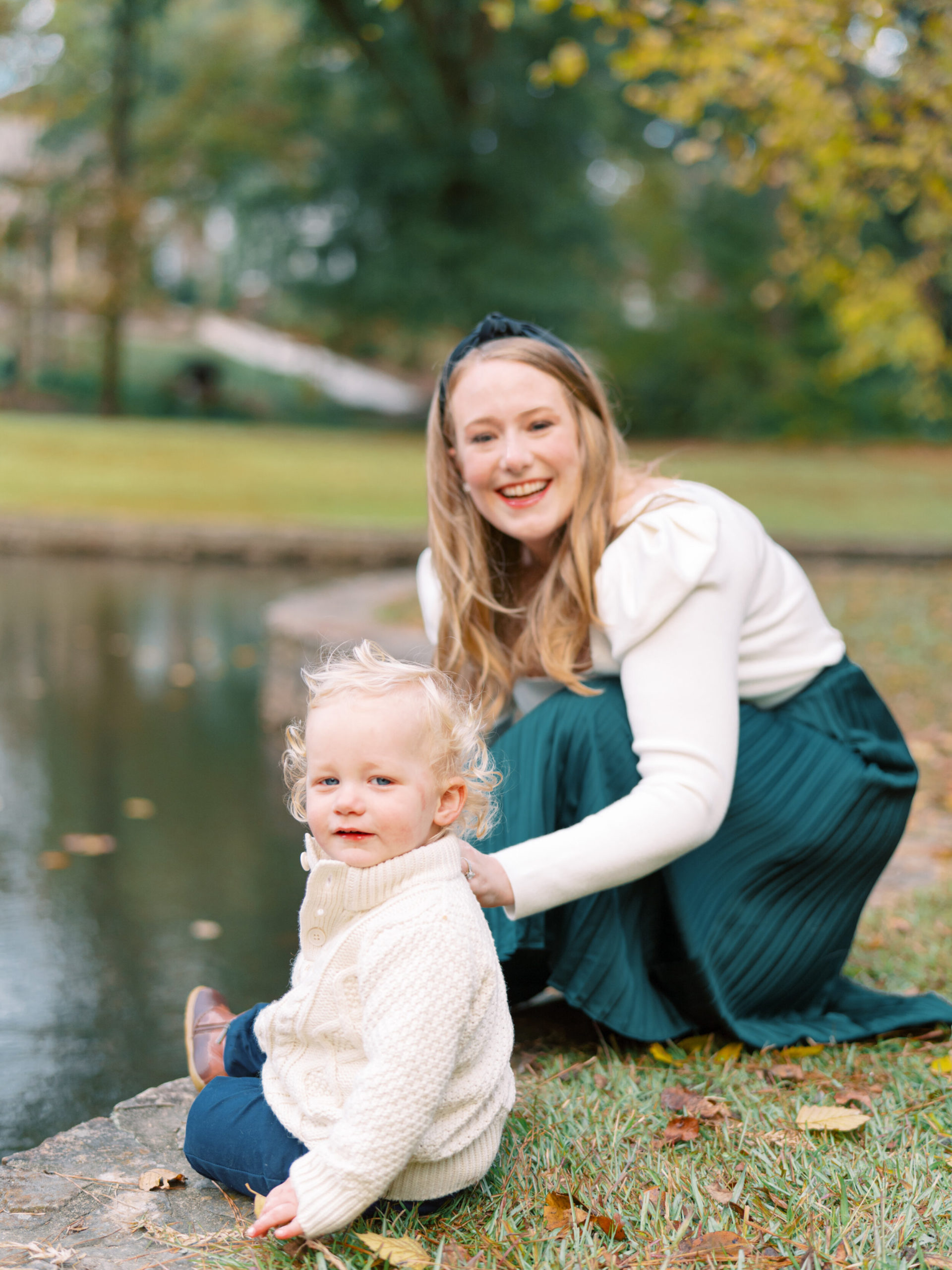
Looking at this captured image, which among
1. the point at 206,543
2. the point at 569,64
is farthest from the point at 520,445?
the point at 206,543

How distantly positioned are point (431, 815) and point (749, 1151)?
2.40 feet

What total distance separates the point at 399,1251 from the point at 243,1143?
0.29 metres

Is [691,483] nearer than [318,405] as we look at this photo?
Yes

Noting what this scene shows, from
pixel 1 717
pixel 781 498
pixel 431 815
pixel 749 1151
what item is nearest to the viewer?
pixel 431 815

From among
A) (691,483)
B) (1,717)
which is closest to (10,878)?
(1,717)

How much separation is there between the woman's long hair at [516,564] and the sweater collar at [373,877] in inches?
27.8

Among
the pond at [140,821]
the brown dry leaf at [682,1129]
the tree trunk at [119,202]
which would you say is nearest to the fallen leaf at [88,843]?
the pond at [140,821]

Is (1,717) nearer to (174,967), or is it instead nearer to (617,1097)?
(174,967)

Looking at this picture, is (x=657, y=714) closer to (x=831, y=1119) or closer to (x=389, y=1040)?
(x=831, y=1119)

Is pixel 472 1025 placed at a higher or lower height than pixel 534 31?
lower

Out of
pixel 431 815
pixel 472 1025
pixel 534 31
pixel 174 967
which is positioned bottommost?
pixel 174 967

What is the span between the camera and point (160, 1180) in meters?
1.89

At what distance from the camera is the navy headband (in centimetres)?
241

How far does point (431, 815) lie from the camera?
1.72 m
